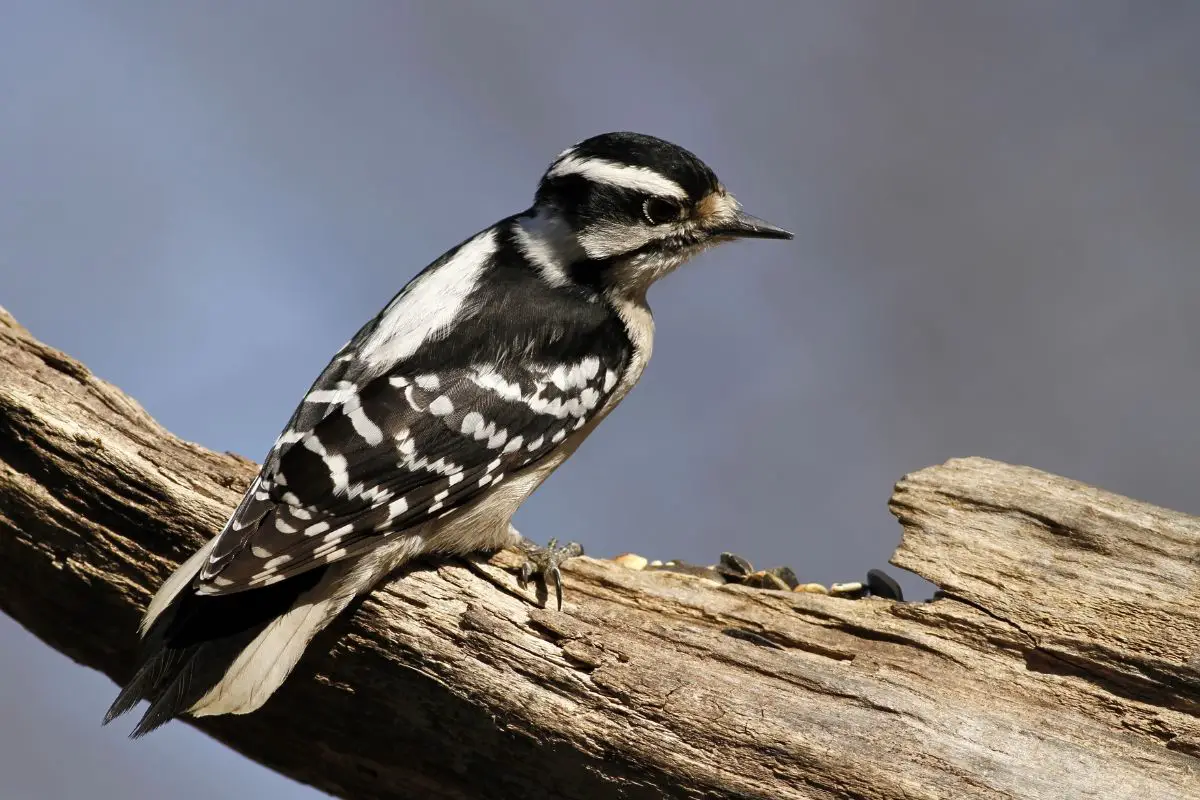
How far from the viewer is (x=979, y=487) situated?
3623 millimetres

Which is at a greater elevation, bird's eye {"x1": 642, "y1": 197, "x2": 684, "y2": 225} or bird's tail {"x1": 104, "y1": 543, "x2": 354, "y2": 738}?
bird's eye {"x1": 642, "y1": 197, "x2": 684, "y2": 225}

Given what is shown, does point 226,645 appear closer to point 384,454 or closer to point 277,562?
point 277,562

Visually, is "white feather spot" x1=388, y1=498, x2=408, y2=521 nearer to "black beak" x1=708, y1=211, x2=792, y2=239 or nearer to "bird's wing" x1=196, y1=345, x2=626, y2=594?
"bird's wing" x1=196, y1=345, x2=626, y2=594

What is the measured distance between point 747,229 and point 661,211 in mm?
329

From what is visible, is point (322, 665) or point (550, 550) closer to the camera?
point (322, 665)

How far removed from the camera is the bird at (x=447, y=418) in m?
2.93

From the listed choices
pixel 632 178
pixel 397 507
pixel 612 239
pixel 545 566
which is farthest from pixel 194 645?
pixel 632 178

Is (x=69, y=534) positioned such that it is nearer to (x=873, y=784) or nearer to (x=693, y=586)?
(x=693, y=586)

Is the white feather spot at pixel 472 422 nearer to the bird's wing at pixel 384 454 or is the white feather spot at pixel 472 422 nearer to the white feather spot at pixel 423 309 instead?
the bird's wing at pixel 384 454

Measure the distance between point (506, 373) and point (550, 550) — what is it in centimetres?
56

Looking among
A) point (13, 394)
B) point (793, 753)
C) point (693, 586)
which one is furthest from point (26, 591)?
point (793, 753)

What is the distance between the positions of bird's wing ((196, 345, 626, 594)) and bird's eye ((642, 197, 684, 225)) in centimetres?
52

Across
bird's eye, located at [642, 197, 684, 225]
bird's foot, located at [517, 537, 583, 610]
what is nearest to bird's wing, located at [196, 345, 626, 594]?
bird's foot, located at [517, 537, 583, 610]

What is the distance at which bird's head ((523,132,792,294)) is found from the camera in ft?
11.8
